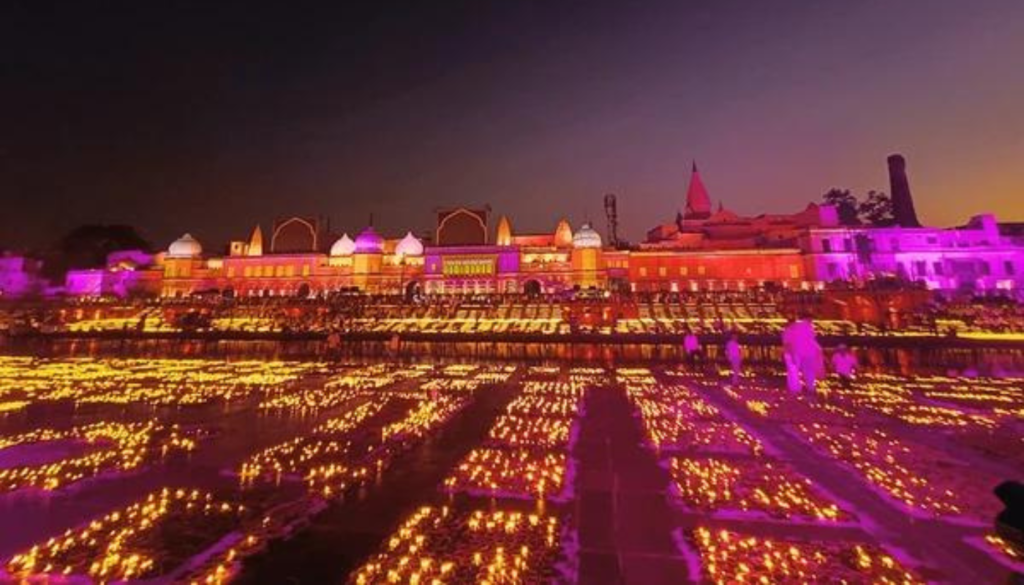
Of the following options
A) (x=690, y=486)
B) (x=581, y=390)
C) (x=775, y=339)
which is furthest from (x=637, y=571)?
(x=775, y=339)

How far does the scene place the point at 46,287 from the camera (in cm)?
7200

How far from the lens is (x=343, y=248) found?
65.6m

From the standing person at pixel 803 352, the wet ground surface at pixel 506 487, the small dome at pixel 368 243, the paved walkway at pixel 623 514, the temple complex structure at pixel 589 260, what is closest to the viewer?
the paved walkway at pixel 623 514

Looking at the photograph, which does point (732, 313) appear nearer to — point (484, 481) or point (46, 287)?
point (484, 481)

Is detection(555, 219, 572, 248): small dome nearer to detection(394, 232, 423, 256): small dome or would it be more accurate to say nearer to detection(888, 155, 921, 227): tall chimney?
detection(394, 232, 423, 256): small dome

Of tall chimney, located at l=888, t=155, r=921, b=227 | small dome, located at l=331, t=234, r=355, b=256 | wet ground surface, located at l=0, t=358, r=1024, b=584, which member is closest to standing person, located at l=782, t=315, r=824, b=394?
wet ground surface, located at l=0, t=358, r=1024, b=584

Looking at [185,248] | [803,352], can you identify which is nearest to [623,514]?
[803,352]

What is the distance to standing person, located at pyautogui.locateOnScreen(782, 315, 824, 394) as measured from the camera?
506 inches

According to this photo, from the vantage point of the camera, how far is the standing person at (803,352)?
506 inches

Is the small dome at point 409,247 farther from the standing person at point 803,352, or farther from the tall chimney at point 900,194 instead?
the tall chimney at point 900,194

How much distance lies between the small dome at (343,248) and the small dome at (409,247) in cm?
691

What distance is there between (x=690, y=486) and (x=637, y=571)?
2.28 meters

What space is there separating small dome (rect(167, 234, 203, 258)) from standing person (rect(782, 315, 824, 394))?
7681 cm

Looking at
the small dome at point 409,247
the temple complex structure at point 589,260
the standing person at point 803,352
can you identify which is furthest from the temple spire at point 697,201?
the standing person at point 803,352
